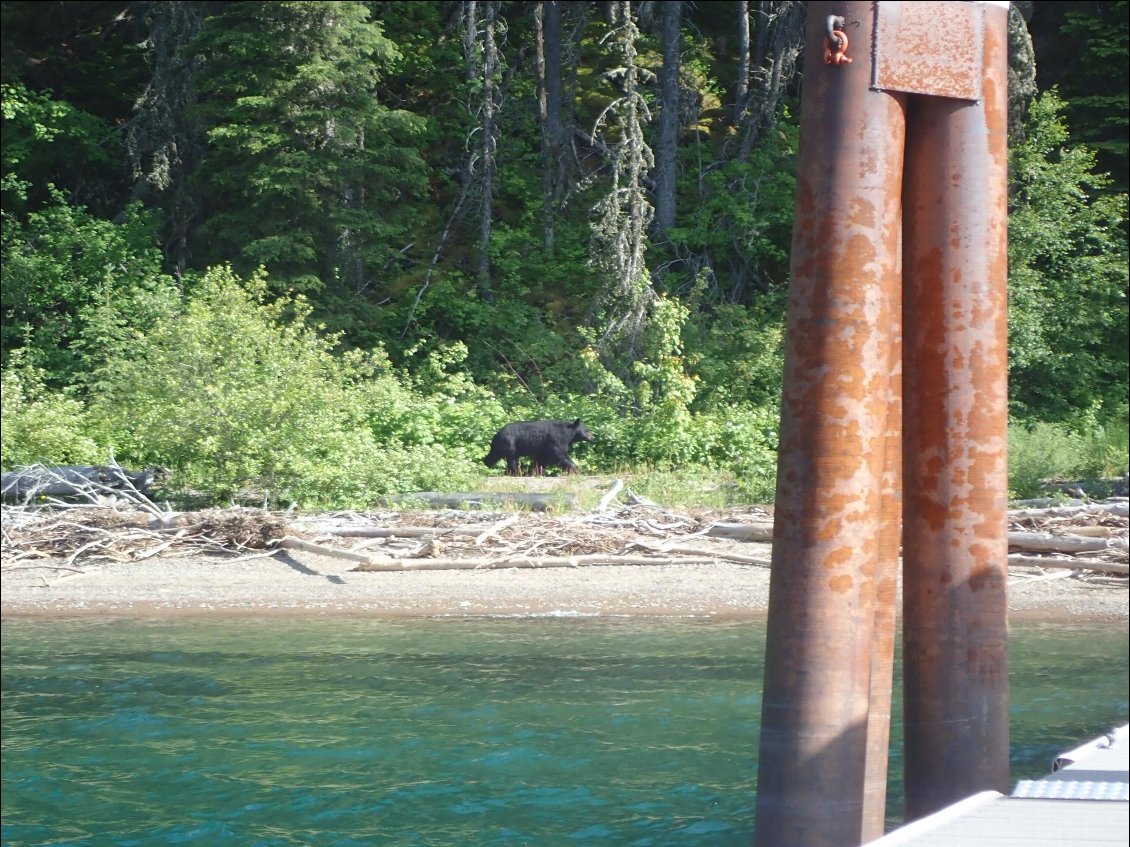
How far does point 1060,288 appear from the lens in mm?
24703

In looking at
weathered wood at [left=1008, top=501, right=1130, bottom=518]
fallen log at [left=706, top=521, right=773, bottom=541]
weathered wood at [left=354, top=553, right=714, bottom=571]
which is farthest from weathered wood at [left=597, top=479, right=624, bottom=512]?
weathered wood at [left=1008, top=501, right=1130, bottom=518]

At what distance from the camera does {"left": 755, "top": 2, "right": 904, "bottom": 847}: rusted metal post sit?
388 centimetres

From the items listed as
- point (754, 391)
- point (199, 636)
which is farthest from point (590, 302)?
point (199, 636)

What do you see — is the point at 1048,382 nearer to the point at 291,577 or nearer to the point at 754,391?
the point at 754,391

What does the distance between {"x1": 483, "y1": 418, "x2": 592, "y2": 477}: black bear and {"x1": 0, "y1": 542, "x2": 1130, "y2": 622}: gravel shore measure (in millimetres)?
4568

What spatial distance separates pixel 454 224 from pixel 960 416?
27.5m

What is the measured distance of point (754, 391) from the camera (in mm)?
24219

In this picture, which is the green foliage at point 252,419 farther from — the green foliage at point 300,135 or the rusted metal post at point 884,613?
the rusted metal post at point 884,613

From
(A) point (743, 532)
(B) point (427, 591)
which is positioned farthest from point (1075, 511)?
(B) point (427, 591)

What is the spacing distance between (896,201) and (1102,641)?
31.3 feet

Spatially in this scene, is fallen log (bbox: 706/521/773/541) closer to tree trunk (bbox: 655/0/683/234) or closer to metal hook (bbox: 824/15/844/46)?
metal hook (bbox: 824/15/844/46)

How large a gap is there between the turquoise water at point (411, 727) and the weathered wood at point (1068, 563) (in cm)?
134

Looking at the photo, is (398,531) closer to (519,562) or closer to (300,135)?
(519,562)

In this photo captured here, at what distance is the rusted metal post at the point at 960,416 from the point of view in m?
4.08
